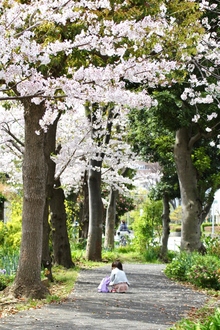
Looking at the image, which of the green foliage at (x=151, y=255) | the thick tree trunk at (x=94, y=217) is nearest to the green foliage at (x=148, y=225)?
the green foliage at (x=151, y=255)

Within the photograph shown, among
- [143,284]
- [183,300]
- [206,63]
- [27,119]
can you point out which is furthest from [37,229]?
[206,63]

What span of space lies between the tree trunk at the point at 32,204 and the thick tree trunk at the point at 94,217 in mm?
10935

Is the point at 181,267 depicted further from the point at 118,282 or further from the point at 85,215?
the point at 85,215

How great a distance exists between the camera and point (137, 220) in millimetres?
28625

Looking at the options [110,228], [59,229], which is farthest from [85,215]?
[59,229]

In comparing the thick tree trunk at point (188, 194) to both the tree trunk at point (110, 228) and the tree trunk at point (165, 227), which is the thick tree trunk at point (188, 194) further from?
the tree trunk at point (110, 228)

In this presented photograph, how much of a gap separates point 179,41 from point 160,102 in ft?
20.4

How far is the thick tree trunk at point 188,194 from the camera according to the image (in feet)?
61.4

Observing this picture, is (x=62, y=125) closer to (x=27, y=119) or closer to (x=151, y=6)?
(x=27, y=119)

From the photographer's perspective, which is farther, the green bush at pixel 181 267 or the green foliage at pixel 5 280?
the green bush at pixel 181 267

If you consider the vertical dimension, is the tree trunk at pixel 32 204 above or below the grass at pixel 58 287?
above

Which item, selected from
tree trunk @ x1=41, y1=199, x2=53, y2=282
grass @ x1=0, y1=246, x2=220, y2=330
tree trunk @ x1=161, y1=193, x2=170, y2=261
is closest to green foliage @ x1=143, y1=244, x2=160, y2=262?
tree trunk @ x1=161, y1=193, x2=170, y2=261

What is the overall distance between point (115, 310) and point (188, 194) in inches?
349

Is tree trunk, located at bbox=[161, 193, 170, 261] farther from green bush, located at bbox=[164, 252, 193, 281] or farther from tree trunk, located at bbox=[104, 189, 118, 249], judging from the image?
green bush, located at bbox=[164, 252, 193, 281]
